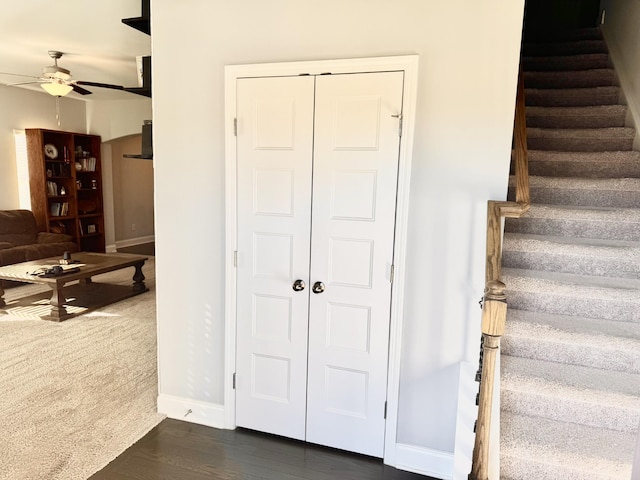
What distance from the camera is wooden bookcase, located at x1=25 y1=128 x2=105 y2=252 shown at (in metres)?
6.45

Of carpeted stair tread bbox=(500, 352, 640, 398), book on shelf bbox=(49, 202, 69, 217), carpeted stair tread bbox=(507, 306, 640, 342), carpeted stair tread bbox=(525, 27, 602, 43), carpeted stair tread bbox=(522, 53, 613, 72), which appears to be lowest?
carpeted stair tread bbox=(500, 352, 640, 398)

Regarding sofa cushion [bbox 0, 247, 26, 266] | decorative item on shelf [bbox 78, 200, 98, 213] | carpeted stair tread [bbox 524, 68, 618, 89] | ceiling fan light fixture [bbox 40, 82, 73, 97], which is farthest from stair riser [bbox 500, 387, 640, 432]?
decorative item on shelf [bbox 78, 200, 98, 213]

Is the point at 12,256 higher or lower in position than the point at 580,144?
lower

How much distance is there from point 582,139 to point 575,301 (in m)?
1.68

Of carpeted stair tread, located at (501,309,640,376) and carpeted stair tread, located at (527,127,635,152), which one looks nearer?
carpeted stair tread, located at (501,309,640,376)

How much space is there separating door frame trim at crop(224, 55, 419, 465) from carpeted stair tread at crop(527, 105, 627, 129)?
2.02 metres

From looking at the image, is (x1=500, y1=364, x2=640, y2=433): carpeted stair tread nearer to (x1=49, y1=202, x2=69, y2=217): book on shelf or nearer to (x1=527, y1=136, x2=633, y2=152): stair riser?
(x1=527, y1=136, x2=633, y2=152): stair riser

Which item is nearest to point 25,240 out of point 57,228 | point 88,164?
point 57,228

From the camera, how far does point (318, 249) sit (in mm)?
2420

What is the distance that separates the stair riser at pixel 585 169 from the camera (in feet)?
10.3

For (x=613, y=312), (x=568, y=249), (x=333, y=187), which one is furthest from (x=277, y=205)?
(x=613, y=312)

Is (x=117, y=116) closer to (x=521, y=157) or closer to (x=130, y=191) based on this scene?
(x=130, y=191)

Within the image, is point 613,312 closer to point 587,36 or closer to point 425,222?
point 425,222

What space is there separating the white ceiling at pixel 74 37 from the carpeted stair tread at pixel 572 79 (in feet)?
11.5
